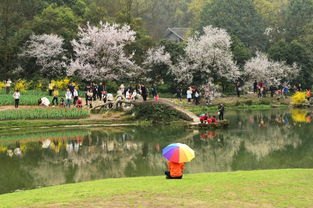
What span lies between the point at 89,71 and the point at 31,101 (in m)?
10.2

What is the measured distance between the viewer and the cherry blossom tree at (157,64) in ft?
164

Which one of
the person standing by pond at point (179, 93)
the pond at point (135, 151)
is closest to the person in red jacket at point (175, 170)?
the pond at point (135, 151)

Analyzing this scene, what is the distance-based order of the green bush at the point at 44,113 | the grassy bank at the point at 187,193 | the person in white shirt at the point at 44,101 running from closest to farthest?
1. the grassy bank at the point at 187,193
2. the green bush at the point at 44,113
3. the person in white shirt at the point at 44,101

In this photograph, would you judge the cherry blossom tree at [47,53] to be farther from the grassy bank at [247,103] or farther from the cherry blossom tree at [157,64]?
the grassy bank at [247,103]

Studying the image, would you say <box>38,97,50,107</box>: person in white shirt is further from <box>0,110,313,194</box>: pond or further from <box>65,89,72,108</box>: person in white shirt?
<box>0,110,313,194</box>: pond

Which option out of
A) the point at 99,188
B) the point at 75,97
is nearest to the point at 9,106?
the point at 75,97

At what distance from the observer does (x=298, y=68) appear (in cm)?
5619

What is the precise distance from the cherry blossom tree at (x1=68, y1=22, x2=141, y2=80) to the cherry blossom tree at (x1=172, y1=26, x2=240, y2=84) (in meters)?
4.60

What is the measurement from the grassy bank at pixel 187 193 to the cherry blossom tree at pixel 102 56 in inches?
1308

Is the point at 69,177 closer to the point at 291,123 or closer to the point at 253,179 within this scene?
the point at 253,179

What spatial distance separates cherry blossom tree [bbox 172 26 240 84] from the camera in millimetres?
48653

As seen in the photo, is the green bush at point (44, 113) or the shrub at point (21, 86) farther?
the shrub at point (21, 86)

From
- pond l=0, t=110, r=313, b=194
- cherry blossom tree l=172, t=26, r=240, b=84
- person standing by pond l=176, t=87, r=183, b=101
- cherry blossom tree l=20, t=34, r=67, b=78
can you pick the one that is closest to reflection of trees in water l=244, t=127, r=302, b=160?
pond l=0, t=110, r=313, b=194

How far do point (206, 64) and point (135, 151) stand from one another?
84.2ft
